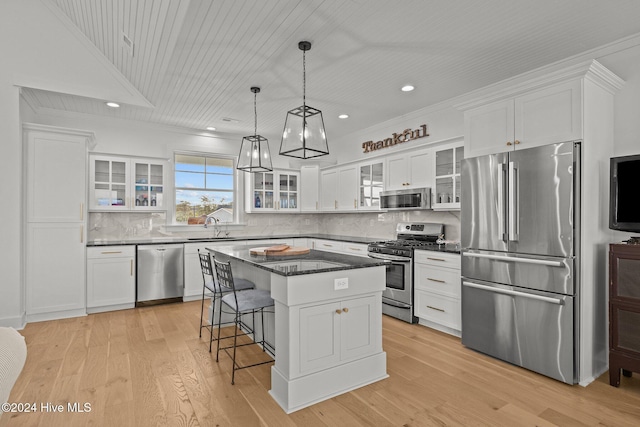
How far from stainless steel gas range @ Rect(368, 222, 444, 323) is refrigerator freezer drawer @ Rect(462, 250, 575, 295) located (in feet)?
2.76

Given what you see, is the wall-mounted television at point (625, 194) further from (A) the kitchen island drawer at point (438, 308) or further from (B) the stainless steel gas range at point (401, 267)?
(B) the stainless steel gas range at point (401, 267)

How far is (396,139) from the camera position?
5.25m

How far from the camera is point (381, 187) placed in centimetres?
523

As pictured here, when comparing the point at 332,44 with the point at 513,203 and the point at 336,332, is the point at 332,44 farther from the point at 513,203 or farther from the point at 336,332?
the point at 336,332

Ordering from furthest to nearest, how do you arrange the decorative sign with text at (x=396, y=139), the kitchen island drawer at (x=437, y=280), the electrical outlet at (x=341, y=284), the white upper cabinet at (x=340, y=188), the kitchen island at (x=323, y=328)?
the white upper cabinet at (x=340, y=188) → the decorative sign with text at (x=396, y=139) → the kitchen island drawer at (x=437, y=280) → the electrical outlet at (x=341, y=284) → the kitchen island at (x=323, y=328)

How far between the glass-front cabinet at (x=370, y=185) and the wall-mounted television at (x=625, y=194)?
285 cm

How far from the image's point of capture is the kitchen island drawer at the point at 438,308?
3.65 m

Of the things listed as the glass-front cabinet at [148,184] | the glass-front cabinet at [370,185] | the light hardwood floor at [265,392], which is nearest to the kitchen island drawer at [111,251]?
the glass-front cabinet at [148,184]

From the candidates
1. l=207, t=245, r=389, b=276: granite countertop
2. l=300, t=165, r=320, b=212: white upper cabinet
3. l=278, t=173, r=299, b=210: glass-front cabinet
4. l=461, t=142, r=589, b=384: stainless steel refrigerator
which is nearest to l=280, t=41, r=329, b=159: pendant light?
l=207, t=245, r=389, b=276: granite countertop

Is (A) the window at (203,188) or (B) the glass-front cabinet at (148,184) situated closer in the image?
(B) the glass-front cabinet at (148,184)

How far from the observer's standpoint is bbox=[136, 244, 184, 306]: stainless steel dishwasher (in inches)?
193

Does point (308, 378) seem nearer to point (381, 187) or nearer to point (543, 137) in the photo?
point (543, 137)

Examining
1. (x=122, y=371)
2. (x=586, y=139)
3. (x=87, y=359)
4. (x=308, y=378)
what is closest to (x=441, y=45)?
(x=586, y=139)

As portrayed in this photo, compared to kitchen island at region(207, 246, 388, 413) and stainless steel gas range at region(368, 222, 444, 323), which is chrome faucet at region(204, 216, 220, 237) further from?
kitchen island at region(207, 246, 388, 413)
